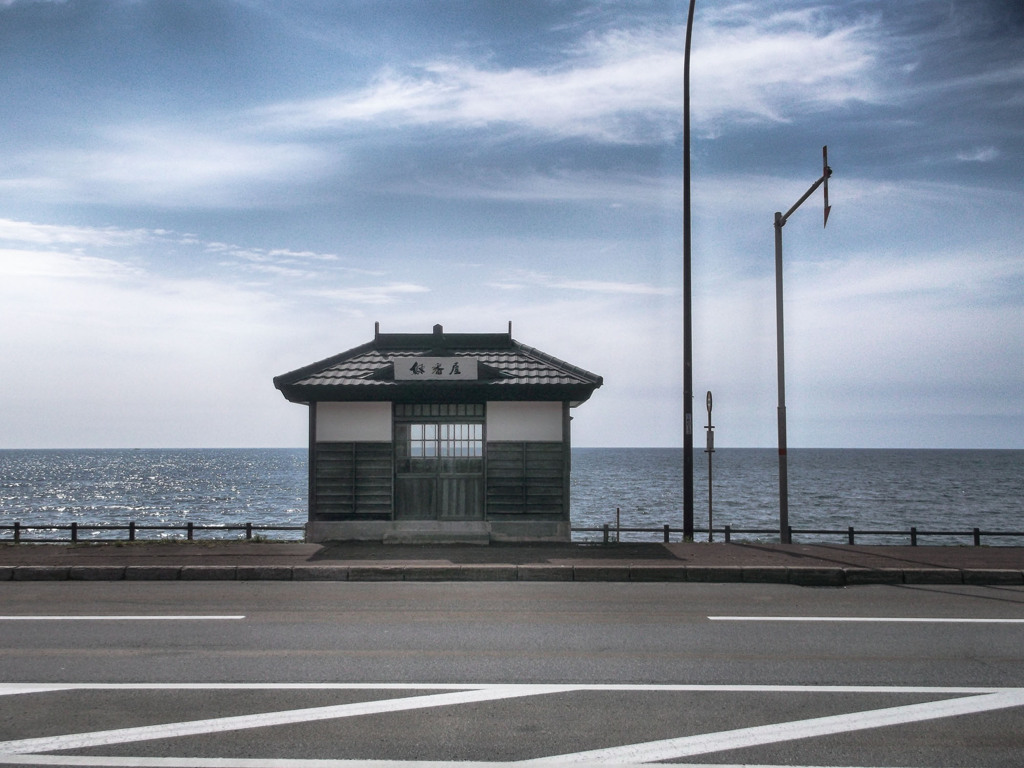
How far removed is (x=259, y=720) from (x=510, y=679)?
7.07 feet

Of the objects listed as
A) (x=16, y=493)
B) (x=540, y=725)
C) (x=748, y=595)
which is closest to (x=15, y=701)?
(x=540, y=725)

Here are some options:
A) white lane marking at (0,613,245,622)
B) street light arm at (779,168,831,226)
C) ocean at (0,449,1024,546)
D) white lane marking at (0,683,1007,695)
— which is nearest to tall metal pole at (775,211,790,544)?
street light arm at (779,168,831,226)

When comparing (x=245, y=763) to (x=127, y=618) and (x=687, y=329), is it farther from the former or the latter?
(x=687, y=329)

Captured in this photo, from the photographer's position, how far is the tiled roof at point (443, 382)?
1582 cm

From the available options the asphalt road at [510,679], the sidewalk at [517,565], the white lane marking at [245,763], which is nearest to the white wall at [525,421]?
the sidewalk at [517,565]

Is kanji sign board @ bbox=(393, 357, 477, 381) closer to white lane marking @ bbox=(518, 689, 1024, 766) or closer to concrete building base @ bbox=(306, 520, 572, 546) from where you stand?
concrete building base @ bbox=(306, 520, 572, 546)

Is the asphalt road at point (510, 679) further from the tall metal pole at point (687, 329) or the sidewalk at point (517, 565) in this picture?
the tall metal pole at point (687, 329)

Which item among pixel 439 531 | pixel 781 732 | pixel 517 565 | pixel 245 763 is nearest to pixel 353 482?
pixel 439 531

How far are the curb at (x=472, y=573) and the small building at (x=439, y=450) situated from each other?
3068mm

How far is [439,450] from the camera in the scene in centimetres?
1625

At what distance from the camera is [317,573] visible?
12.7 metres

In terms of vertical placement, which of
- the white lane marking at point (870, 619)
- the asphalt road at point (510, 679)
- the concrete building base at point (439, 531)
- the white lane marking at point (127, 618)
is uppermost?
the concrete building base at point (439, 531)

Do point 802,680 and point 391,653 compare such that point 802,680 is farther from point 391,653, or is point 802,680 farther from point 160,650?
point 160,650

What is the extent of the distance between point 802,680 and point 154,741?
5275mm
